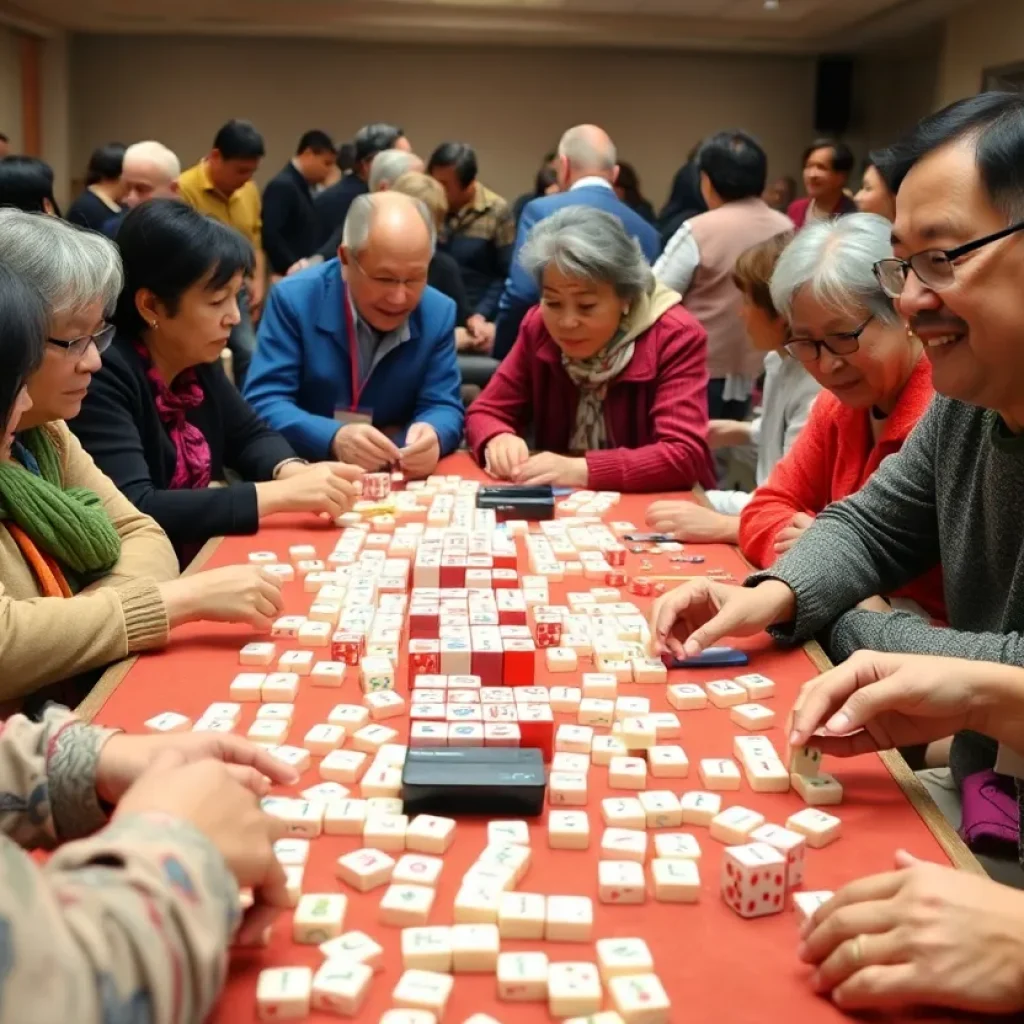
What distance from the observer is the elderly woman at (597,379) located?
323cm

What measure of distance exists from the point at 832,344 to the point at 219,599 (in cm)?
136

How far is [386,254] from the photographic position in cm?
339

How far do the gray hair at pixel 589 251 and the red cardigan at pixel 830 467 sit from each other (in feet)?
2.49

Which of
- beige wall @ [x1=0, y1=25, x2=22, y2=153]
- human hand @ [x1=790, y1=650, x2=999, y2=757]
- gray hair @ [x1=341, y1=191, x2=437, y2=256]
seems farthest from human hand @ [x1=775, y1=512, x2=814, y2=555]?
beige wall @ [x1=0, y1=25, x2=22, y2=153]

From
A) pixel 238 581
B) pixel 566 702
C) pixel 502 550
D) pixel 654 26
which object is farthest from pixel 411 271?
pixel 654 26

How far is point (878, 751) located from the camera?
1.59m

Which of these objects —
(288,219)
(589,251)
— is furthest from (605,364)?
(288,219)

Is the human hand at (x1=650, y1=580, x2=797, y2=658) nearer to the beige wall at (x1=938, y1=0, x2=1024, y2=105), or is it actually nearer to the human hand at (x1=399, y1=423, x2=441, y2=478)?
the human hand at (x1=399, y1=423, x2=441, y2=478)

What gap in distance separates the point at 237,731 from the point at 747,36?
1127cm

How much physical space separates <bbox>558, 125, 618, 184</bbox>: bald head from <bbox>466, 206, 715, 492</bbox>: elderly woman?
177 centimetres

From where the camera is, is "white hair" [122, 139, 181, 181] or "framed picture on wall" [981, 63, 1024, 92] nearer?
"white hair" [122, 139, 181, 181]

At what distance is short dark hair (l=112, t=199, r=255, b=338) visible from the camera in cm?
274

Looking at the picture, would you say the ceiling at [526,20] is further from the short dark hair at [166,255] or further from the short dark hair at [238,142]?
the short dark hair at [166,255]

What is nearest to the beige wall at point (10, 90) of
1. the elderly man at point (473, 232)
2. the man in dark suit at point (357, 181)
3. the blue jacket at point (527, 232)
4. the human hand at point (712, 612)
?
the man in dark suit at point (357, 181)
